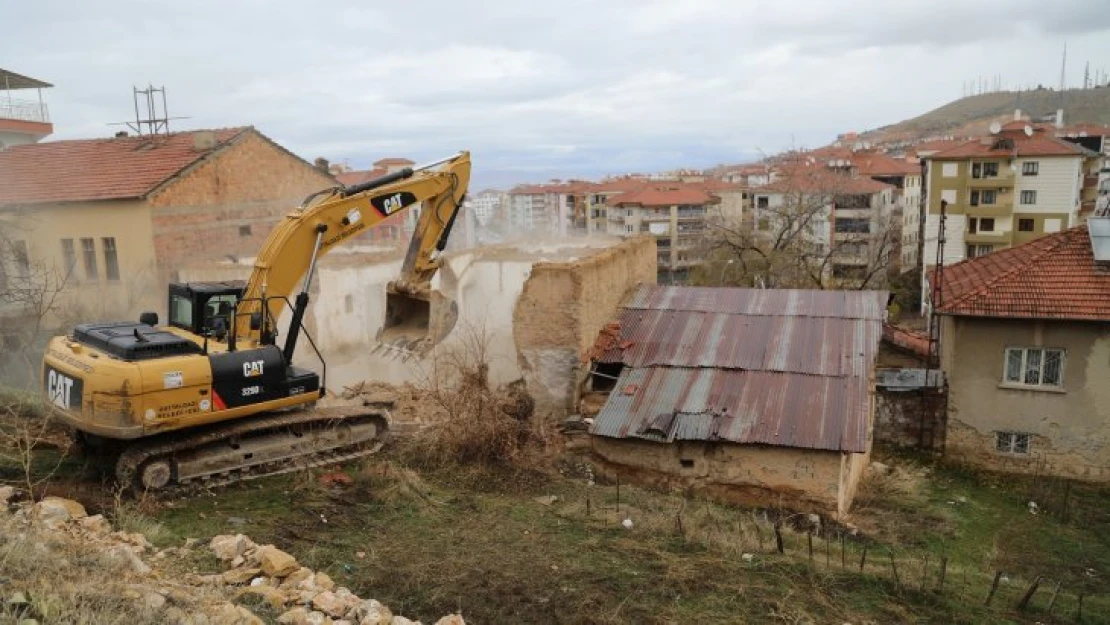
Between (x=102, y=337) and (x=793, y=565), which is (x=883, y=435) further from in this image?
(x=102, y=337)

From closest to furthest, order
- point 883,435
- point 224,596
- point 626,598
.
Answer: point 224,596
point 626,598
point 883,435

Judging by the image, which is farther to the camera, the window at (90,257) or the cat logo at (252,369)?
the window at (90,257)

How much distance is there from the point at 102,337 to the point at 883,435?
1466cm

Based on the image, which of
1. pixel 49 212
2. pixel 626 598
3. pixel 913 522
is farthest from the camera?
pixel 49 212

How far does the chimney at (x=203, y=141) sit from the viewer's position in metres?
20.8

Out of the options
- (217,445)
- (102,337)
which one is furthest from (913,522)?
(102,337)

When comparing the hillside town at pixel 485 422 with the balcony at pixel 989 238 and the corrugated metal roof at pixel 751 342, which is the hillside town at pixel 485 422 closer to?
the corrugated metal roof at pixel 751 342

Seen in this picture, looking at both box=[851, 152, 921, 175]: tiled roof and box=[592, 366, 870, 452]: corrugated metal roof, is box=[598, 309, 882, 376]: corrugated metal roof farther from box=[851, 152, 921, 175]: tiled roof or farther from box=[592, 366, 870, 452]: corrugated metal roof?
box=[851, 152, 921, 175]: tiled roof

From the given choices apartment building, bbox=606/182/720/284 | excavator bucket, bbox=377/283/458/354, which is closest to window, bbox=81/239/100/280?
excavator bucket, bbox=377/283/458/354

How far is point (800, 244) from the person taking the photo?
30844 millimetres

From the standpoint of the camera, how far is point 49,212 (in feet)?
68.1

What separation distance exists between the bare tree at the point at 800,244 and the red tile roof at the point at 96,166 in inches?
690

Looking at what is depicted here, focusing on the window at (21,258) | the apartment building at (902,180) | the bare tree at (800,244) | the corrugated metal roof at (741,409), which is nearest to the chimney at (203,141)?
the window at (21,258)

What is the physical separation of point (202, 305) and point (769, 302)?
10.3 meters
